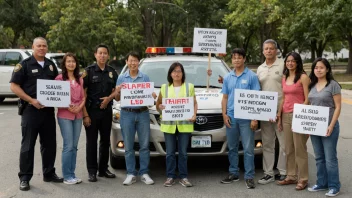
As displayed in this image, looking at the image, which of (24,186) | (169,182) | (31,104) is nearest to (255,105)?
(169,182)

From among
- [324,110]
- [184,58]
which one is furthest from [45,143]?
[324,110]

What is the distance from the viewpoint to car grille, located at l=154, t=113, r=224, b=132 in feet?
18.5

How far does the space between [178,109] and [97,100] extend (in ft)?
3.51

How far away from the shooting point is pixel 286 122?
5375mm

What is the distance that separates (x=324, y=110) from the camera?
499 centimetres

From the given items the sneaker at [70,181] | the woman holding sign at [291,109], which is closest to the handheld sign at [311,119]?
the woman holding sign at [291,109]

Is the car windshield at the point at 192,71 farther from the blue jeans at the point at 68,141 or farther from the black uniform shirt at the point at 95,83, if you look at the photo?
the blue jeans at the point at 68,141

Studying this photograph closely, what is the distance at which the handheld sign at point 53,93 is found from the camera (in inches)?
209

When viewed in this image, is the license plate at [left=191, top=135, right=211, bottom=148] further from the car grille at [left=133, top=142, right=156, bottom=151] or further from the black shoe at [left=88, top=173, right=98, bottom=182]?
the black shoe at [left=88, top=173, right=98, bottom=182]

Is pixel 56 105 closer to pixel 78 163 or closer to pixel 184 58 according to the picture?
pixel 78 163

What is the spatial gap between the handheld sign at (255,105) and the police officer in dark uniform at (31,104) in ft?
7.74

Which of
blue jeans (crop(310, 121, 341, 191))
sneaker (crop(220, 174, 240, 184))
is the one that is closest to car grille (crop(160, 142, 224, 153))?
sneaker (crop(220, 174, 240, 184))

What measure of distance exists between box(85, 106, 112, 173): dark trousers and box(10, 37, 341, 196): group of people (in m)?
0.01

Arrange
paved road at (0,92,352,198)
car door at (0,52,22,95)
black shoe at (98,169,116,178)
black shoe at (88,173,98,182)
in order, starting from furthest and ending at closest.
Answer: car door at (0,52,22,95), black shoe at (98,169,116,178), black shoe at (88,173,98,182), paved road at (0,92,352,198)
